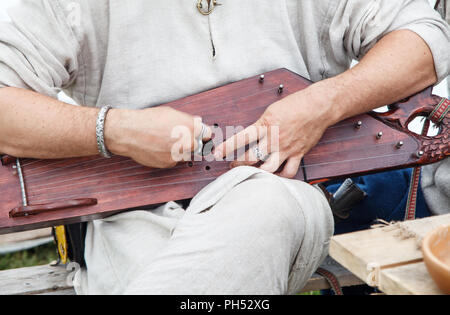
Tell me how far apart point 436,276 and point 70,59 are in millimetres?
1330

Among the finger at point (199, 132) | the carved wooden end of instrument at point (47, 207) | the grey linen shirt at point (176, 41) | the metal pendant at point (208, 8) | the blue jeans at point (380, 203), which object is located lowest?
the blue jeans at point (380, 203)

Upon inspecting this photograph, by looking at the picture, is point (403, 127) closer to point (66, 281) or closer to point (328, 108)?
point (328, 108)

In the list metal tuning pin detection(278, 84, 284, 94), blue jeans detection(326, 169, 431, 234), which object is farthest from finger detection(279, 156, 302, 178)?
blue jeans detection(326, 169, 431, 234)

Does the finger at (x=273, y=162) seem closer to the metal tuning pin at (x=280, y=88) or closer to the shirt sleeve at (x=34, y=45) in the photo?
the metal tuning pin at (x=280, y=88)

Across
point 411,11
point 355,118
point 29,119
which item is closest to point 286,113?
point 355,118

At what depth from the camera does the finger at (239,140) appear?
1609 mm

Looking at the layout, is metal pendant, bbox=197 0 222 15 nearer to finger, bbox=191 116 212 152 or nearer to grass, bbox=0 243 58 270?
finger, bbox=191 116 212 152

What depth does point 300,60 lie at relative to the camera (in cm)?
189

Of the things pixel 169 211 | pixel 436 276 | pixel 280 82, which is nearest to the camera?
pixel 436 276

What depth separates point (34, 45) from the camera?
5.47 feet

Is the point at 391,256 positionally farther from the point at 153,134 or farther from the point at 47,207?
the point at 47,207

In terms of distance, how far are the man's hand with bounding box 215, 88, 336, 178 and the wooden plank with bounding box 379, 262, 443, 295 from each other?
2.18ft

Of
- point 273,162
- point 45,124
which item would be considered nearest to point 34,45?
point 45,124

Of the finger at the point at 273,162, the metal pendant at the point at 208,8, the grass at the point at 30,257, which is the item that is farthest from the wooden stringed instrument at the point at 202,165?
the grass at the point at 30,257
